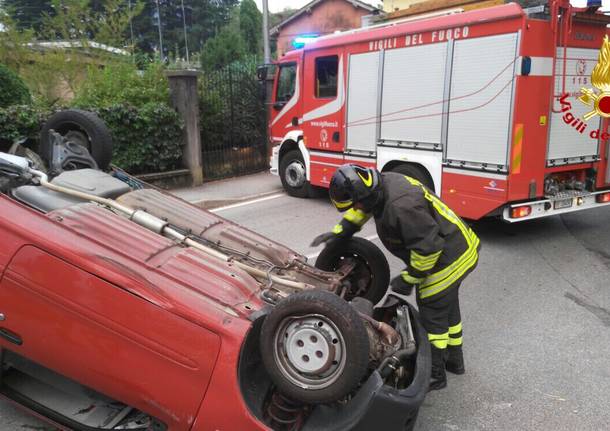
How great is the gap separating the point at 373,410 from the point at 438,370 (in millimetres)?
1221

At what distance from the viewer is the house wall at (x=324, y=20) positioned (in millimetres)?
34656

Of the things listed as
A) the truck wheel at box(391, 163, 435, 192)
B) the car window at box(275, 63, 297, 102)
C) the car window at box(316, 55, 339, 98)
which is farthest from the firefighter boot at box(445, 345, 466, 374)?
the car window at box(275, 63, 297, 102)

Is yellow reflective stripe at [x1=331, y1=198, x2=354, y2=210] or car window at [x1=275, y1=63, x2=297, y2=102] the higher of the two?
car window at [x1=275, y1=63, x2=297, y2=102]

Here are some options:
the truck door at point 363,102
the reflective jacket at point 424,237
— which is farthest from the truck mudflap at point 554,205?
the reflective jacket at point 424,237

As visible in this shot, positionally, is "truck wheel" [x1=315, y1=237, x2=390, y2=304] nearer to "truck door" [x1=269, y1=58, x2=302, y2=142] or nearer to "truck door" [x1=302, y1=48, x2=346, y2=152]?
"truck door" [x1=302, y1=48, x2=346, y2=152]

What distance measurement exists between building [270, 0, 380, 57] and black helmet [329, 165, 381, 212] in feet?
104

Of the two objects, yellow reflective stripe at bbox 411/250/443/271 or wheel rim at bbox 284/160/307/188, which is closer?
yellow reflective stripe at bbox 411/250/443/271

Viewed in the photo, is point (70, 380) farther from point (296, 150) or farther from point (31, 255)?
point (296, 150)

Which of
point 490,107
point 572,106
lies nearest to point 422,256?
point 490,107

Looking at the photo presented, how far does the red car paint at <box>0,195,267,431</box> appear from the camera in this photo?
8.00 ft

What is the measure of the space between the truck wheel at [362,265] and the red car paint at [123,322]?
3.87ft

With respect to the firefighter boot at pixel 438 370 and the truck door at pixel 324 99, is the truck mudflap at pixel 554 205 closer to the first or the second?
the truck door at pixel 324 99

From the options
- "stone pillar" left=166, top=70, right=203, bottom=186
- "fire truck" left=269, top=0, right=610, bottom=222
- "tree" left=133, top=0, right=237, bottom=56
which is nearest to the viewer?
"fire truck" left=269, top=0, right=610, bottom=222

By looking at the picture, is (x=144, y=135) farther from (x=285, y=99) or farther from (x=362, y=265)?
(x=362, y=265)
